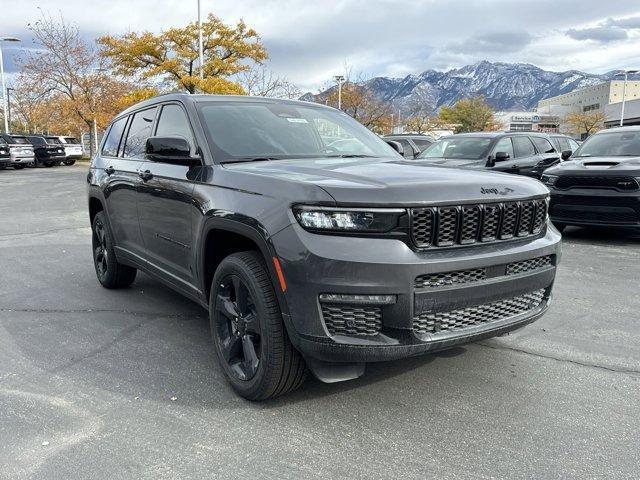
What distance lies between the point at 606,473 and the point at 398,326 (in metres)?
1.13

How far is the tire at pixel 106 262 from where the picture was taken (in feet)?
17.8

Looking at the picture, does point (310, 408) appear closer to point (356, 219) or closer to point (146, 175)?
point (356, 219)

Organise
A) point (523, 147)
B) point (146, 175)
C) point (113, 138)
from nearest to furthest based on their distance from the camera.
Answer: point (146, 175) → point (113, 138) → point (523, 147)

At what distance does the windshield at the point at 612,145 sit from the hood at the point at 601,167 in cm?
49

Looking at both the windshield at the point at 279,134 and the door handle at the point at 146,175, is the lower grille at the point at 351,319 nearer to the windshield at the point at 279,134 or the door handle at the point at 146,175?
the windshield at the point at 279,134

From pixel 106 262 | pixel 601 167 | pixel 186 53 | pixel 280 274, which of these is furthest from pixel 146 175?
pixel 186 53

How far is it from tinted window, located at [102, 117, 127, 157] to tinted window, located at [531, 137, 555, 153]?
30.8 feet

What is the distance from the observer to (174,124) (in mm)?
4164

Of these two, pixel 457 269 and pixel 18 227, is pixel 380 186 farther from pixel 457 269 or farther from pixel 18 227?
pixel 18 227

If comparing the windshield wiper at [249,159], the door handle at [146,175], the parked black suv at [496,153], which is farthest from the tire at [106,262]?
the parked black suv at [496,153]

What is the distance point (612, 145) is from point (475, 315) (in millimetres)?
7653

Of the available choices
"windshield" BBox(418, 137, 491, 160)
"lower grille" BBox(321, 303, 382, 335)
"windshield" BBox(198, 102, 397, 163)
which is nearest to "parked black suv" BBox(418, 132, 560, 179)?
"windshield" BBox(418, 137, 491, 160)

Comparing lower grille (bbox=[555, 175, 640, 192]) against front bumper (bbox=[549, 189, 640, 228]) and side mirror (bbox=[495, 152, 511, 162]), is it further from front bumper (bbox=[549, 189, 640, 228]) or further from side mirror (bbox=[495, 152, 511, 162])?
side mirror (bbox=[495, 152, 511, 162])

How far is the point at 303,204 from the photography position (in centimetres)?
270
